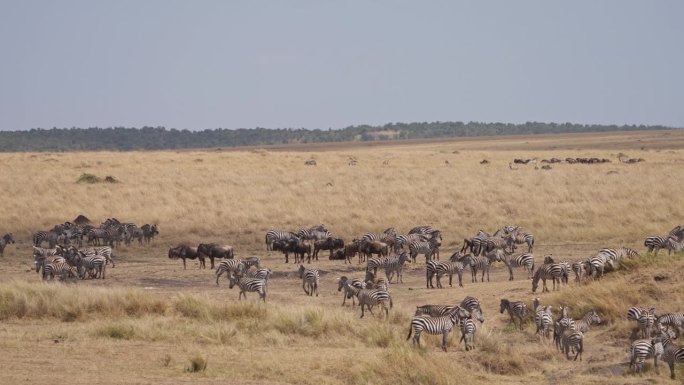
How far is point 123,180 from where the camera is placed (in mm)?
49719

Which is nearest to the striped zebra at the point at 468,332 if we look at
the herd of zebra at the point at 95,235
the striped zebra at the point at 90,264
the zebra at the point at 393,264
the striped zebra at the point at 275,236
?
the zebra at the point at 393,264

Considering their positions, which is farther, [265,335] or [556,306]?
[556,306]

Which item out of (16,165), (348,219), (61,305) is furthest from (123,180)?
(61,305)

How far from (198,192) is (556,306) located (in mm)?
26779

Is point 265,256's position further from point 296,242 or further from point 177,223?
point 177,223

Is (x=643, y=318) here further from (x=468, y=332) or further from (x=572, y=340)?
(x=468, y=332)

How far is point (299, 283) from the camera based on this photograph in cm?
2606

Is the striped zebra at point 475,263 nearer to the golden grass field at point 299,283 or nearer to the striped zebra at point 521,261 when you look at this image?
the striped zebra at point 521,261

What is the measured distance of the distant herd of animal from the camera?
1705 centimetres

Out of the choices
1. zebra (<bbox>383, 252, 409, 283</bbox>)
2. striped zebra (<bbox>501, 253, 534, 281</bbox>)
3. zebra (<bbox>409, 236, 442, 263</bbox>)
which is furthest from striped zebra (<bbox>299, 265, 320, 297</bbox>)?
zebra (<bbox>409, 236, 442, 263</bbox>)

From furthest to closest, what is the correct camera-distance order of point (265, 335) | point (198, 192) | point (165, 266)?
point (198, 192)
point (165, 266)
point (265, 335)

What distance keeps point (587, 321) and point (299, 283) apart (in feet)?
30.5

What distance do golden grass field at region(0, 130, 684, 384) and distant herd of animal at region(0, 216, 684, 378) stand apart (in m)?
0.39

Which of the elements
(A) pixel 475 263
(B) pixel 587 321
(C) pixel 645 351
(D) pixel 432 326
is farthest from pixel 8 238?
(C) pixel 645 351
